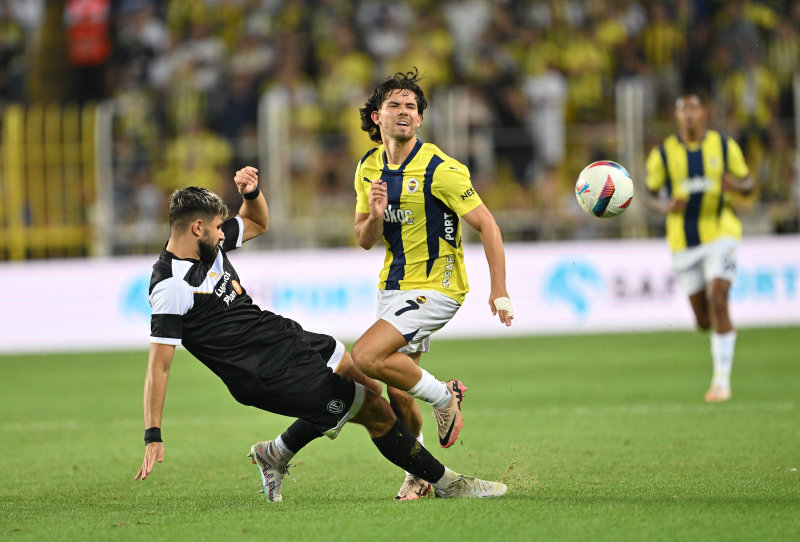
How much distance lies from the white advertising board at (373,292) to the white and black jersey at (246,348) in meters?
9.50

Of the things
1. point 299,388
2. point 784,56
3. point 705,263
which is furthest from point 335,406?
point 784,56

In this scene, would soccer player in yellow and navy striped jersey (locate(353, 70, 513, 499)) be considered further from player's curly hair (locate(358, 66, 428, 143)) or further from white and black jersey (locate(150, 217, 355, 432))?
white and black jersey (locate(150, 217, 355, 432))

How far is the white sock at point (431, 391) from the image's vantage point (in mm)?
5898

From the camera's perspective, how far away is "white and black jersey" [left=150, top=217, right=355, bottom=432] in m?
5.61

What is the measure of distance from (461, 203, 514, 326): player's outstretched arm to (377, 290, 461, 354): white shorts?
313mm

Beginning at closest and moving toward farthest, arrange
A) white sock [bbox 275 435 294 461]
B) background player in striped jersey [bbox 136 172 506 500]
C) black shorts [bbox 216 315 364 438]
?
background player in striped jersey [bbox 136 172 506 500], black shorts [bbox 216 315 364 438], white sock [bbox 275 435 294 461]

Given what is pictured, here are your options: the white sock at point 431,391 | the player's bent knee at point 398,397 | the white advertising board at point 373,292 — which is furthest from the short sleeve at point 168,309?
the white advertising board at point 373,292

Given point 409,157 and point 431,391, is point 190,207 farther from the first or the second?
point 431,391

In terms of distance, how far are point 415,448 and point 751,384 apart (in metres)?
5.87

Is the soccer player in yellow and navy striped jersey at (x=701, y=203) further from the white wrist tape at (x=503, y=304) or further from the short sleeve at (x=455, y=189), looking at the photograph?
the white wrist tape at (x=503, y=304)

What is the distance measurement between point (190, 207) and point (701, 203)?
6.20 metres

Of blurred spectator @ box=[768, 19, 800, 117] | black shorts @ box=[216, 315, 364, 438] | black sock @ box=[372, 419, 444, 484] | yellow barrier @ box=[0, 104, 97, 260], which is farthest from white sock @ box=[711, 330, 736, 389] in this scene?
yellow barrier @ box=[0, 104, 97, 260]

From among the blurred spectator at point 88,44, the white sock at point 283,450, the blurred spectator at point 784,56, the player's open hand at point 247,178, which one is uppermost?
the blurred spectator at point 88,44

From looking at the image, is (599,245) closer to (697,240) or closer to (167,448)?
(697,240)
